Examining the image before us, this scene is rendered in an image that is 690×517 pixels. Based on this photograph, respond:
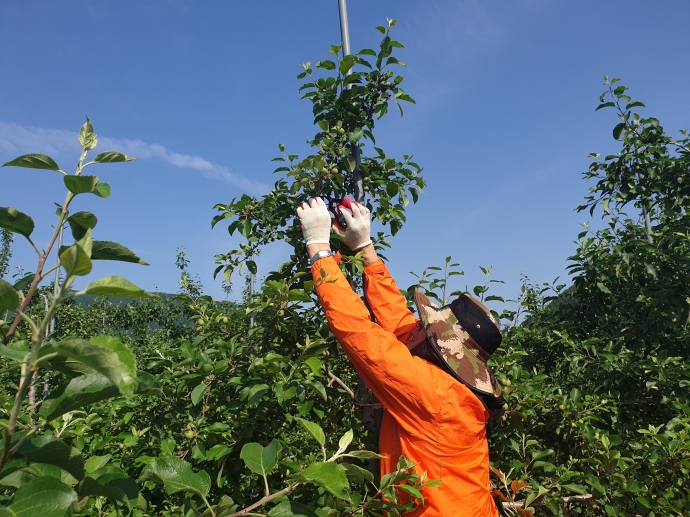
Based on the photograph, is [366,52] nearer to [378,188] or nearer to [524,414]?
[378,188]

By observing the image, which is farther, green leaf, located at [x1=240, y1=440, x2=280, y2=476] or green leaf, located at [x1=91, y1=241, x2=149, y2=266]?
green leaf, located at [x1=240, y1=440, x2=280, y2=476]

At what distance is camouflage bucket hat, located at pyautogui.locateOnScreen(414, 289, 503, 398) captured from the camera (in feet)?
6.41

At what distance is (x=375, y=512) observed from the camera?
6.09 ft

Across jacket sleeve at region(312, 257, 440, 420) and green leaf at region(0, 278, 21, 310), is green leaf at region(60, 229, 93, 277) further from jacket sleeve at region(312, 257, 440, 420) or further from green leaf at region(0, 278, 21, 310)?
jacket sleeve at region(312, 257, 440, 420)

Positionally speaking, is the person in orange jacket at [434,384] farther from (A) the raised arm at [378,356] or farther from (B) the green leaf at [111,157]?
(B) the green leaf at [111,157]

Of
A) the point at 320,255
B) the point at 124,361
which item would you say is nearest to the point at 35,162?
the point at 124,361

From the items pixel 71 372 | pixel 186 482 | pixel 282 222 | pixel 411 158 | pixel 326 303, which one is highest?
pixel 411 158

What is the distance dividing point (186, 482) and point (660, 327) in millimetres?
3752

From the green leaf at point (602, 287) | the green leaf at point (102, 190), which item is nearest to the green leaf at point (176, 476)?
the green leaf at point (102, 190)

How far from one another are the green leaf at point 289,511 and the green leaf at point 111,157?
2.54ft

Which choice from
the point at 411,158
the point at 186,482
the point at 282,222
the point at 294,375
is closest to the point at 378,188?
the point at 411,158

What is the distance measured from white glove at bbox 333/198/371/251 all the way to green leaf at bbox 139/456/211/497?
153 cm

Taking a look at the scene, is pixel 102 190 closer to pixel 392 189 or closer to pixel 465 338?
pixel 465 338

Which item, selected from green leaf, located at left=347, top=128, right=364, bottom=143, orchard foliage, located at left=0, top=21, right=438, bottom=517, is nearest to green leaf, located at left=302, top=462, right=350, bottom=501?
orchard foliage, located at left=0, top=21, right=438, bottom=517
